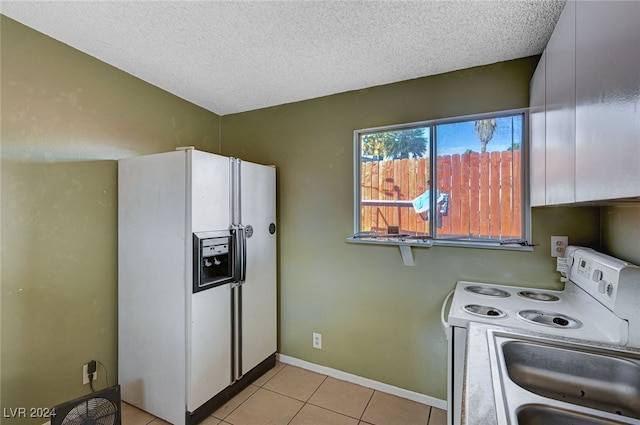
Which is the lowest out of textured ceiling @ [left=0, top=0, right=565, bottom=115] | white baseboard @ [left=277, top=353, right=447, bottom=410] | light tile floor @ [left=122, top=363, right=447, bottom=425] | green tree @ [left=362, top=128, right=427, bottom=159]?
light tile floor @ [left=122, top=363, right=447, bottom=425]

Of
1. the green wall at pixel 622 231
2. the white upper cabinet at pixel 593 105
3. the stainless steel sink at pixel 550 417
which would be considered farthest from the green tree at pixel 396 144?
the stainless steel sink at pixel 550 417

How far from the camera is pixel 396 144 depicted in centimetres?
226

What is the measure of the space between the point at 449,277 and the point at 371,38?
5.47 feet

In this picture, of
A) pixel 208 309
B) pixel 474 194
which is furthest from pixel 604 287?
pixel 208 309

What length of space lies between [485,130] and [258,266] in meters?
2.00

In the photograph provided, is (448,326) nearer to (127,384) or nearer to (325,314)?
(325,314)

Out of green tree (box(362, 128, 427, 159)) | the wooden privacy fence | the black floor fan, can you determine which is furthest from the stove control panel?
the black floor fan

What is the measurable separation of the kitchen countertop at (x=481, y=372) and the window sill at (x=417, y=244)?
734 mm

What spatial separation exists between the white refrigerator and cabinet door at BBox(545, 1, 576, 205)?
1.86 metres

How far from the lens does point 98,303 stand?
196cm

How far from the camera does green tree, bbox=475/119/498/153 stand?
1.95 meters

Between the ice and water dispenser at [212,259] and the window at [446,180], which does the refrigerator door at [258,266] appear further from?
the window at [446,180]

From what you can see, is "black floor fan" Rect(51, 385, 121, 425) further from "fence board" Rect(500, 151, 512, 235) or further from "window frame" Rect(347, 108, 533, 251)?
"fence board" Rect(500, 151, 512, 235)

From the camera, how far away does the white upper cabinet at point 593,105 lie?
621 millimetres
